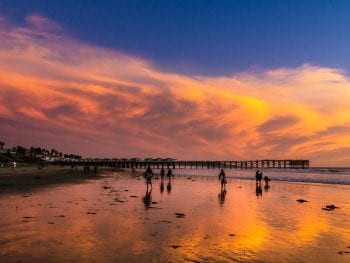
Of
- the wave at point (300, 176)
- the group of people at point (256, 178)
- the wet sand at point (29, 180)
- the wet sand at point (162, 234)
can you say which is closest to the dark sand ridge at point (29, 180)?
the wet sand at point (29, 180)

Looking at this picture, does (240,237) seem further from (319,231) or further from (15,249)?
(15,249)

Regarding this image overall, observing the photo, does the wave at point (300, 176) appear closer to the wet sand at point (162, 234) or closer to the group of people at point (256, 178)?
the group of people at point (256, 178)

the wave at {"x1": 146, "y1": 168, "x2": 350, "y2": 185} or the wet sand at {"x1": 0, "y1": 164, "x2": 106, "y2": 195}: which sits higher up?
the wave at {"x1": 146, "y1": 168, "x2": 350, "y2": 185}

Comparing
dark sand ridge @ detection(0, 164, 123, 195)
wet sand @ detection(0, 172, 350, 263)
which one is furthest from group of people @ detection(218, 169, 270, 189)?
wet sand @ detection(0, 172, 350, 263)

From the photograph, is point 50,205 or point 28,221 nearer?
point 28,221

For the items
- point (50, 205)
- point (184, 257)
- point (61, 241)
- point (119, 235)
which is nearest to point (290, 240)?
point (184, 257)

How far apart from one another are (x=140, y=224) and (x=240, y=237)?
4886 millimetres

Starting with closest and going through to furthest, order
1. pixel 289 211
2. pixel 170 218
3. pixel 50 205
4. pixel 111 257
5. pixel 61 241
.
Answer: pixel 111 257
pixel 61 241
pixel 170 218
pixel 50 205
pixel 289 211

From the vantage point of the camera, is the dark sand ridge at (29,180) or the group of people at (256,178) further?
the group of people at (256,178)

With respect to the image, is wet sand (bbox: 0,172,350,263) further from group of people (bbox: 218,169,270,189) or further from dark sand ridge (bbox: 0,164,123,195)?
group of people (bbox: 218,169,270,189)

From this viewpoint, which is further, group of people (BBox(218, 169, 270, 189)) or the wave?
the wave

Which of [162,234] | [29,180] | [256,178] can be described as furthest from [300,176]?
[162,234]

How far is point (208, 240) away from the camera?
15383mm

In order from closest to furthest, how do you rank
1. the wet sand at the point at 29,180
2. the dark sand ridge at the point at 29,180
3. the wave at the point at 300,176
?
the dark sand ridge at the point at 29,180, the wet sand at the point at 29,180, the wave at the point at 300,176
